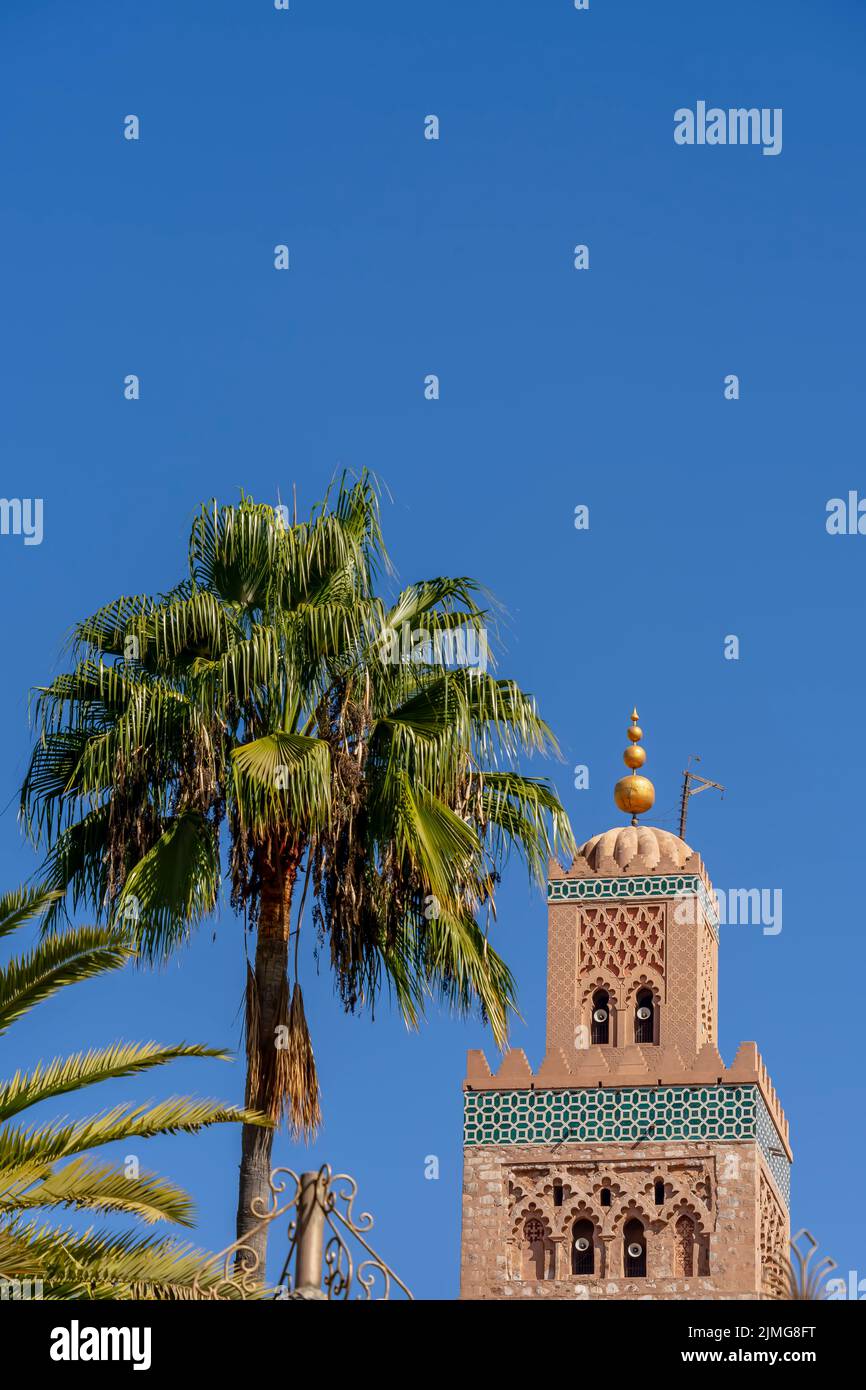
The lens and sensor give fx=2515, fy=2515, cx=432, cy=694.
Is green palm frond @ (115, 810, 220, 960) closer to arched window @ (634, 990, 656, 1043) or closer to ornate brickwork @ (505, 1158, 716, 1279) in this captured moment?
ornate brickwork @ (505, 1158, 716, 1279)

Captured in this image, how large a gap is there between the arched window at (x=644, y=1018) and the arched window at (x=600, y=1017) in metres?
→ 0.46

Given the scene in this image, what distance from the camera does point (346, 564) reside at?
2081 centimetres

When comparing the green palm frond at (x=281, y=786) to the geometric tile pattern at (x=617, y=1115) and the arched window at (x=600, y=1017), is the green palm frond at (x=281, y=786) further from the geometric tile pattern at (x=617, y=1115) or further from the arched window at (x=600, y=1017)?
the arched window at (x=600, y=1017)

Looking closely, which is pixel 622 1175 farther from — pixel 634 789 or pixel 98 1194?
pixel 98 1194

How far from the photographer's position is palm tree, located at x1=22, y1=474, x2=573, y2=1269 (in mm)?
19062

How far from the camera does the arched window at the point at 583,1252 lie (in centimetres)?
3716

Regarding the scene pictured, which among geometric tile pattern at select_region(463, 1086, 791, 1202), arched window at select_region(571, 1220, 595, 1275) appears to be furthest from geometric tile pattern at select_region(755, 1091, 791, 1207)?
arched window at select_region(571, 1220, 595, 1275)

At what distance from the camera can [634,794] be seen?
4156 cm

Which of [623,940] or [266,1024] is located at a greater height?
[623,940]

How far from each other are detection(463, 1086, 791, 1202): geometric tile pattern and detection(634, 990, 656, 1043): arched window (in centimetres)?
256

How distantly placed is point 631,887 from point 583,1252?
6292 millimetres

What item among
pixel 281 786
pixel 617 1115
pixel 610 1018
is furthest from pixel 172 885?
pixel 610 1018
